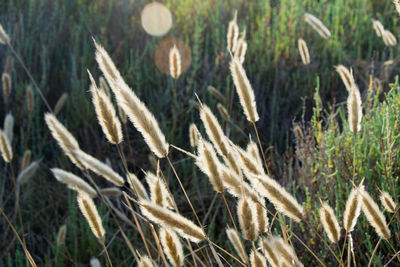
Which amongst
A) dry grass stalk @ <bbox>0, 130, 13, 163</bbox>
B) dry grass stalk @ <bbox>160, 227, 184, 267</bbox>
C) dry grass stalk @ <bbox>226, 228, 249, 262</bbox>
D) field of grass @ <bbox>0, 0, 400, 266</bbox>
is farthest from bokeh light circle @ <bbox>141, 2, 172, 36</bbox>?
dry grass stalk @ <bbox>160, 227, 184, 267</bbox>

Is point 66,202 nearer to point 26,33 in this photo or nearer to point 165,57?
point 165,57

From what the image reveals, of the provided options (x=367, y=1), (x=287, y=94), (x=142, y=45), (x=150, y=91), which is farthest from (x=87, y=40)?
(x=367, y=1)

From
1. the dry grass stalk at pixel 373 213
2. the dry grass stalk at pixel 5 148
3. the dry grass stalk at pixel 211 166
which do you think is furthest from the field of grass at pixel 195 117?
the dry grass stalk at pixel 211 166

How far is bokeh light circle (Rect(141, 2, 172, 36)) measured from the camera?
→ 3.47 metres

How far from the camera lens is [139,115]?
3.04ft

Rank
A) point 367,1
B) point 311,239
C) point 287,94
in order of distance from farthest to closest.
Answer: point 367,1, point 287,94, point 311,239

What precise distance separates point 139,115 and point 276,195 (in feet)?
1.04

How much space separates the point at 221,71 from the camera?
304 centimetres

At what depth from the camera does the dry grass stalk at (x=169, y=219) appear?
87 cm

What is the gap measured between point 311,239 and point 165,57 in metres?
1.92

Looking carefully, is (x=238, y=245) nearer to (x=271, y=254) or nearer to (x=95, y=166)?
(x=271, y=254)

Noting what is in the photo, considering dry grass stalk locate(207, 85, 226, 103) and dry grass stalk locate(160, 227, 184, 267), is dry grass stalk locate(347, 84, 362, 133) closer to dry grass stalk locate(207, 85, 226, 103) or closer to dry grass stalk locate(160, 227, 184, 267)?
dry grass stalk locate(160, 227, 184, 267)

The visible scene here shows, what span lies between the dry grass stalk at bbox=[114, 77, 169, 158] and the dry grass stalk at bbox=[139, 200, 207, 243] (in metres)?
0.16

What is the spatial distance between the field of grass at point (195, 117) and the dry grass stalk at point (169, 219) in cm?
74
